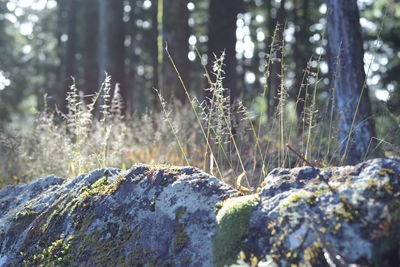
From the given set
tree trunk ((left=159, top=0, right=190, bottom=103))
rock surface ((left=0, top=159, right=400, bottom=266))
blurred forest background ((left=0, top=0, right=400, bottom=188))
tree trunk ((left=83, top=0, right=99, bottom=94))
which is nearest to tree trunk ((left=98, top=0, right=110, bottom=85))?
blurred forest background ((left=0, top=0, right=400, bottom=188))

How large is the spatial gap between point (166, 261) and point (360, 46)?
3800mm

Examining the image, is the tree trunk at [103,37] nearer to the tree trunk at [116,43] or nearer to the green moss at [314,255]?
the tree trunk at [116,43]

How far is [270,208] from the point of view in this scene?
2229 mm

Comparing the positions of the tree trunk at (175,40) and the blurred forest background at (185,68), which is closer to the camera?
the blurred forest background at (185,68)

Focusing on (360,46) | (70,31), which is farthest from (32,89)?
(360,46)

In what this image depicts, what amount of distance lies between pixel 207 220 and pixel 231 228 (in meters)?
0.18

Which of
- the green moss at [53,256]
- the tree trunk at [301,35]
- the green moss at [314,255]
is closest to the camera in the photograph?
the green moss at [314,255]

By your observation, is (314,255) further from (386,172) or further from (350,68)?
(350,68)

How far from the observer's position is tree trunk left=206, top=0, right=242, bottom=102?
770 cm

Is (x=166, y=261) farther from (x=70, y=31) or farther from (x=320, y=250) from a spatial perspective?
(x=70, y=31)

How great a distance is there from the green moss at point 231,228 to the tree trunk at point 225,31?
526 cm

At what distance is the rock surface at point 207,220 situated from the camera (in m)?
1.93

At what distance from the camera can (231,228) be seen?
87.5 inches

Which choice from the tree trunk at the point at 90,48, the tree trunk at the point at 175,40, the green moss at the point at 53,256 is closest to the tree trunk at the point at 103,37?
the tree trunk at the point at 175,40
